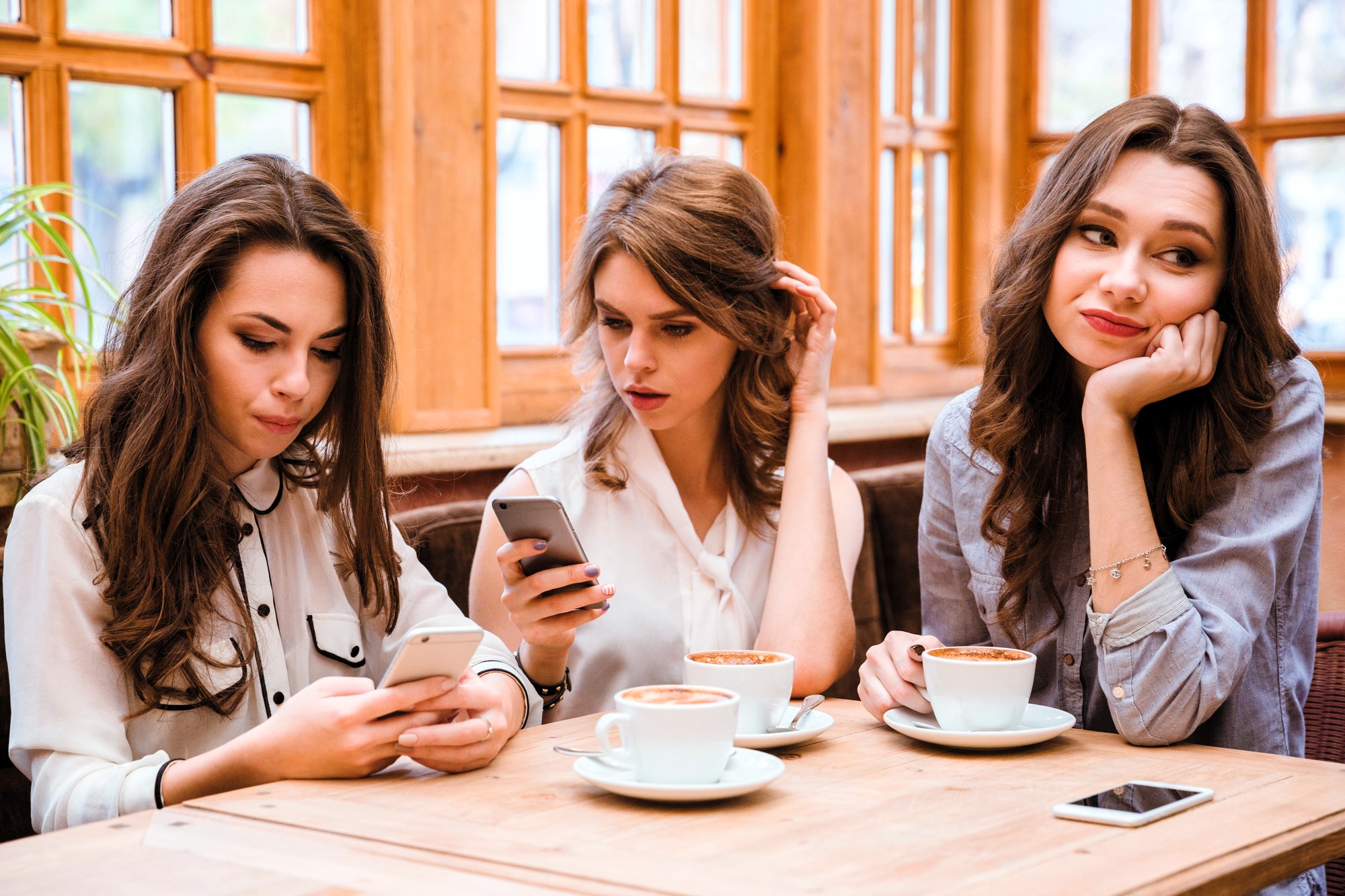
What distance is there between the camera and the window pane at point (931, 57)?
14.1 feet

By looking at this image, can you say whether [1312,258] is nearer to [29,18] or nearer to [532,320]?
[532,320]

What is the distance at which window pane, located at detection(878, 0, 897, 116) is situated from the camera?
4.13 metres

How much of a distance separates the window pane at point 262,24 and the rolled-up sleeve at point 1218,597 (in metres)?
2.09

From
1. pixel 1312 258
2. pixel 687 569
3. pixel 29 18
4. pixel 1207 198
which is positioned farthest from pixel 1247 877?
pixel 1312 258

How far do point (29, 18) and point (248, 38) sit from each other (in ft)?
1.44

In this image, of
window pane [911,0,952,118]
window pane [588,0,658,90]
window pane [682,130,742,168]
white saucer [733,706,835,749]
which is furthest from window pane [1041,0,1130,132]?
white saucer [733,706,835,749]

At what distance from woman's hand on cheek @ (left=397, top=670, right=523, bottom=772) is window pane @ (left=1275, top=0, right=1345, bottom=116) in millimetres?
3348

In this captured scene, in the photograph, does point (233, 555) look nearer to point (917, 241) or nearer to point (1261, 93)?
point (917, 241)

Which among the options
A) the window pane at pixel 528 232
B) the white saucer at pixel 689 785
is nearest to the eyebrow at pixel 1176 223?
the white saucer at pixel 689 785

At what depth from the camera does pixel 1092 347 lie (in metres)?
1.71

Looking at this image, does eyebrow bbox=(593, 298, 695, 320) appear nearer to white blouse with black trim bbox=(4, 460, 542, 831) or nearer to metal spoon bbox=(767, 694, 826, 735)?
white blouse with black trim bbox=(4, 460, 542, 831)

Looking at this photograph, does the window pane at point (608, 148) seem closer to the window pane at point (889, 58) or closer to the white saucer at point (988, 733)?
the window pane at point (889, 58)

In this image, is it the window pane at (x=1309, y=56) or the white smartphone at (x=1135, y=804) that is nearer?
the white smartphone at (x=1135, y=804)

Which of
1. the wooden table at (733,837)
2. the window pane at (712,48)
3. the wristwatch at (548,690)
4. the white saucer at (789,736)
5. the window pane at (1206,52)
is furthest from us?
the window pane at (1206,52)
